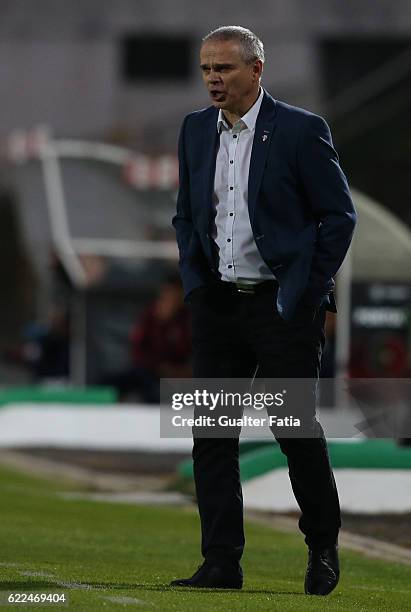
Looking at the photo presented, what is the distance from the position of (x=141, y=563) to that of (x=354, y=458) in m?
4.74

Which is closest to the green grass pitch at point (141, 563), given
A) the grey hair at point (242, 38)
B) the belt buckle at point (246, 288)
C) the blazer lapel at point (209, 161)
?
the belt buckle at point (246, 288)

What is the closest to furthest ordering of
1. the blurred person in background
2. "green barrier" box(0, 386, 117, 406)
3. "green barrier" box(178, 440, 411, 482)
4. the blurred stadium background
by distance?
"green barrier" box(178, 440, 411, 482), the blurred stadium background, the blurred person in background, "green barrier" box(0, 386, 117, 406)

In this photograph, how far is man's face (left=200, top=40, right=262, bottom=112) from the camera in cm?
749

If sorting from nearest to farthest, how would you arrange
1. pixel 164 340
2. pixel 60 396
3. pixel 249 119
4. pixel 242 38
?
pixel 242 38, pixel 249 119, pixel 164 340, pixel 60 396

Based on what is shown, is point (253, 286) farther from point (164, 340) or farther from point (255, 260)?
point (164, 340)

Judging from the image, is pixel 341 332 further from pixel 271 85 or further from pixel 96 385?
pixel 271 85

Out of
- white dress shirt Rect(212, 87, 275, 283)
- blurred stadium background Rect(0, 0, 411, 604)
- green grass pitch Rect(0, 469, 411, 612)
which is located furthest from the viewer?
blurred stadium background Rect(0, 0, 411, 604)

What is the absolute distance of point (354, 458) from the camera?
13805 millimetres

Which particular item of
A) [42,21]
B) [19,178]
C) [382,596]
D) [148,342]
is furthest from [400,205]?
[42,21]

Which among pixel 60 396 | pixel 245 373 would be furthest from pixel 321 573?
pixel 60 396

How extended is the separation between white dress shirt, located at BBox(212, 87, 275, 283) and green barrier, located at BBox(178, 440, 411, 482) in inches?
242

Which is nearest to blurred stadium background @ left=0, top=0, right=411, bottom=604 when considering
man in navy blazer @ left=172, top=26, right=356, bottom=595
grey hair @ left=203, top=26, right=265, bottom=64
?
man in navy blazer @ left=172, top=26, right=356, bottom=595

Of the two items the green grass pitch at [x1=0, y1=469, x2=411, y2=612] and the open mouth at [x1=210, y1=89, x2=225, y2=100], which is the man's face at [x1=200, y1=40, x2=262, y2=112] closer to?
the open mouth at [x1=210, y1=89, x2=225, y2=100]

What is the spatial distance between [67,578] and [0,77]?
32.3m
